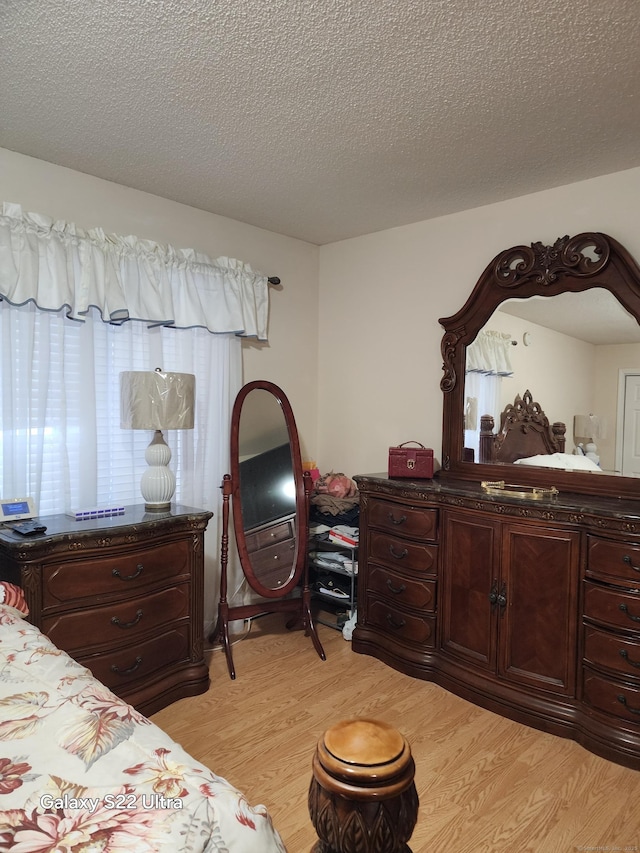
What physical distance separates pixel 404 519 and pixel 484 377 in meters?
0.93

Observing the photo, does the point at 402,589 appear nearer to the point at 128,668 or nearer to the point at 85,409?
the point at 128,668

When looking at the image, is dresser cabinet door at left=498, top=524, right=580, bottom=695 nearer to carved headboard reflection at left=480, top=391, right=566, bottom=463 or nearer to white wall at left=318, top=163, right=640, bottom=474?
carved headboard reflection at left=480, top=391, right=566, bottom=463

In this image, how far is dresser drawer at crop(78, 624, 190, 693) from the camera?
2.31 m

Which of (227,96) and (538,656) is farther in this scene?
(538,656)

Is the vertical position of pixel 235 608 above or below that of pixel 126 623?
below

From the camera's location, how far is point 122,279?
2.83 m

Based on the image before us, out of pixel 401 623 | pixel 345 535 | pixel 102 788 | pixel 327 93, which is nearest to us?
pixel 102 788

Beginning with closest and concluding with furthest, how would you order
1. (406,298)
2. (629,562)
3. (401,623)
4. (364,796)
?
1. (364,796)
2. (629,562)
3. (401,623)
4. (406,298)

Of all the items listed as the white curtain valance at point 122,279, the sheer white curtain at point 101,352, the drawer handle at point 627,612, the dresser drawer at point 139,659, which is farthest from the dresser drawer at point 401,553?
the white curtain valance at point 122,279

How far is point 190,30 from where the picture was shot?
1.68 meters

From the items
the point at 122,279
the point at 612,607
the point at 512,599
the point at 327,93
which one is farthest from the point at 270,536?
the point at 327,93

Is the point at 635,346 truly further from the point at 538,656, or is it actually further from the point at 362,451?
the point at 362,451

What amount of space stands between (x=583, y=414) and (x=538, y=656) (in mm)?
1186

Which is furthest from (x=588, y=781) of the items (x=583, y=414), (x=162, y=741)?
(x=162, y=741)
